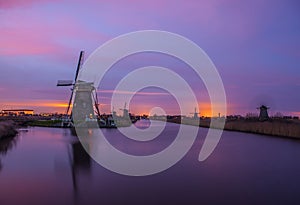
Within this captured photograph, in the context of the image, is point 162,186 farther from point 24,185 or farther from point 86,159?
point 86,159

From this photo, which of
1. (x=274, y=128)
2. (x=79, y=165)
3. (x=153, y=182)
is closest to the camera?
(x=153, y=182)

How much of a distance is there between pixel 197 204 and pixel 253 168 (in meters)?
4.95

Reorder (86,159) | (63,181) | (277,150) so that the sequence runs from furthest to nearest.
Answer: (277,150), (86,159), (63,181)

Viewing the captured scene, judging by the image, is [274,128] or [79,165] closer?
[79,165]

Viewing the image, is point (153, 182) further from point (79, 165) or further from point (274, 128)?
point (274, 128)

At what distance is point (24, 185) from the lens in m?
7.60

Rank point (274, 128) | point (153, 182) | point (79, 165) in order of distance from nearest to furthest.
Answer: point (153, 182), point (79, 165), point (274, 128)

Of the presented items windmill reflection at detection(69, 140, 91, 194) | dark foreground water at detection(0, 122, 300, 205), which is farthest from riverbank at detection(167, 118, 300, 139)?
windmill reflection at detection(69, 140, 91, 194)

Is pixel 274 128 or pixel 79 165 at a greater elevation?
pixel 274 128

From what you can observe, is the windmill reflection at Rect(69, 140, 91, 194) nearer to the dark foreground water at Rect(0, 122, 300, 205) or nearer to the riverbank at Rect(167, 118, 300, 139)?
the dark foreground water at Rect(0, 122, 300, 205)

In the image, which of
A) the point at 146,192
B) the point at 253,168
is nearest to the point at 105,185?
the point at 146,192

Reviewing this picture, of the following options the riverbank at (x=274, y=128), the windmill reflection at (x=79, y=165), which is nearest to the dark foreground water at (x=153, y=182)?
the windmill reflection at (x=79, y=165)

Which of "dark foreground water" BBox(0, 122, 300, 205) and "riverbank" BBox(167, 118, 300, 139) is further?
"riverbank" BBox(167, 118, 300, 139)

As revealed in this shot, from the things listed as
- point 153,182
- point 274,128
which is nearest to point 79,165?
point 153,182
